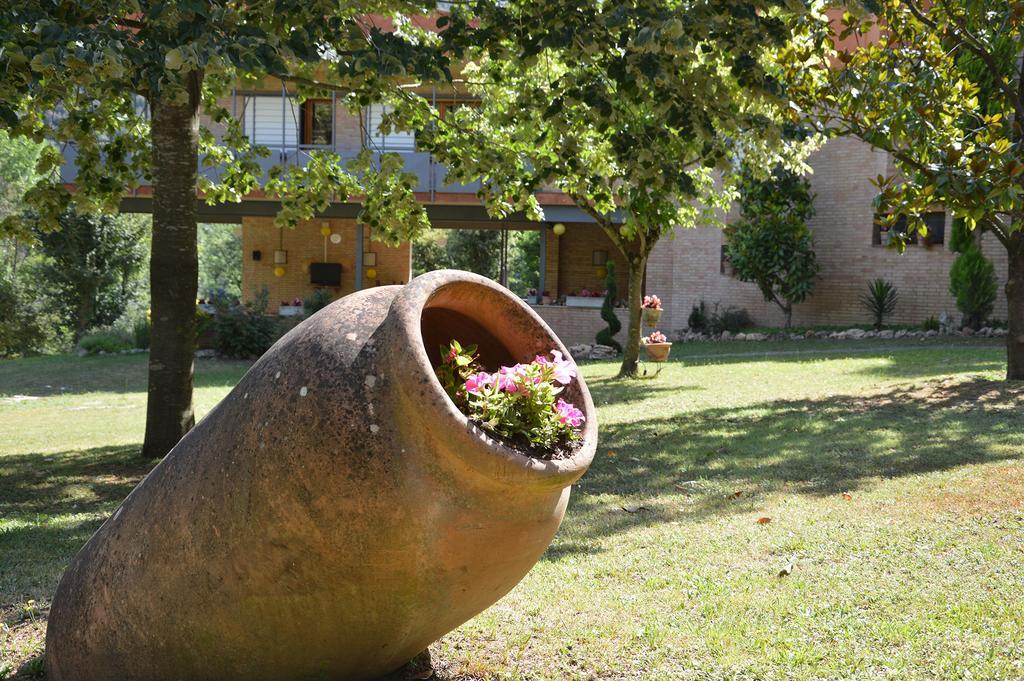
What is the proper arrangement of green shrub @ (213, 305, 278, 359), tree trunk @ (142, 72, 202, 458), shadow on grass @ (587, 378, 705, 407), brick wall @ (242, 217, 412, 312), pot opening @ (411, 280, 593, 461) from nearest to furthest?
pot opening @ (411, 280, 593, 461) → tree trunk @ (142, 72, 202, 458) → shadow on grass @ (587, 378, 705, 407) → green shrub @ (213, 305, 278, 359) → brick wall @ (242, 217, 412, 312)

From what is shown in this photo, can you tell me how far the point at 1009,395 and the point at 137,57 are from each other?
995 centimetres

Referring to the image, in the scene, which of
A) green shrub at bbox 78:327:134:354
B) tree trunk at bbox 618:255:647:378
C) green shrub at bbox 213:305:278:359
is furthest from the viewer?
green shrub at bbox 78:327:134:354

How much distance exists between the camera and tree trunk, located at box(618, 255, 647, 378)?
15484mm

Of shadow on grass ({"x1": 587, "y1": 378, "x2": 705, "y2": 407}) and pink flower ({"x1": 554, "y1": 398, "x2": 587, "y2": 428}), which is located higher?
pink flower ({"x1": 554, "y1": 398, "x2": 587, "y2": 428})

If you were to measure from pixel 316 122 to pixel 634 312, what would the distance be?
48.8 ft

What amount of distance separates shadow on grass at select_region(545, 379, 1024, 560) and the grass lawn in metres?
0.04

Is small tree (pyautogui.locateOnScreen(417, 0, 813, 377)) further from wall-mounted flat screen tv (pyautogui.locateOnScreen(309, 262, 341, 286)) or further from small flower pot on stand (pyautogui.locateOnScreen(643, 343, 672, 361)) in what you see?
wall-mounted flat screen tv (pyautogui.locateOnScreen(309, 262, 341, 286))

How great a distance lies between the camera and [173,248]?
830cm

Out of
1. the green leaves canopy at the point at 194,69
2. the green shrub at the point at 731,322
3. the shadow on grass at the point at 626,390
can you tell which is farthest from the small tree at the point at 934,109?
the green shrub at the point at 731,322

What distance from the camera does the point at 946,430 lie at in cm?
920

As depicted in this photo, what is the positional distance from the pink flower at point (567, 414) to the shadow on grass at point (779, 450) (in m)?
2.48

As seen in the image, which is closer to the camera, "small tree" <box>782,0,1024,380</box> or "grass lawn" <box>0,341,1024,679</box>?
"grass lawn" <box>0,341,1024,679</box>

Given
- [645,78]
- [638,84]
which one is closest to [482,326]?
[645,78]

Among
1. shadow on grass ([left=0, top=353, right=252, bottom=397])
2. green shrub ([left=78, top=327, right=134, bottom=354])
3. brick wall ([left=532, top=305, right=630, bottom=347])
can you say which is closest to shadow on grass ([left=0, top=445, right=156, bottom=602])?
shadow on grass ([left=0, top=353, right=252, bottom=397])
